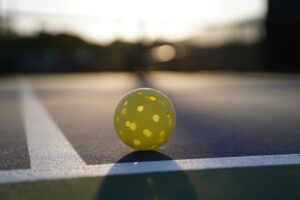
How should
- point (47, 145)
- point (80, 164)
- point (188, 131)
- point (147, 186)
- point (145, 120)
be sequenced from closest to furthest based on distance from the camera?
point (147, 186) → point (80, 164) → point (145, 120) → point (47, 145) → point (188, 131)

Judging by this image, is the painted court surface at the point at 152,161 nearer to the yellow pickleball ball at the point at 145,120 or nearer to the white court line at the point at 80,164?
the white court line at the point at 80,164

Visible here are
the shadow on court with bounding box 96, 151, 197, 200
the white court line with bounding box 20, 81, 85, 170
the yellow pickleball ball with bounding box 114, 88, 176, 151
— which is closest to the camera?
the shadow on court with bounding box 96, 151, 197, 200

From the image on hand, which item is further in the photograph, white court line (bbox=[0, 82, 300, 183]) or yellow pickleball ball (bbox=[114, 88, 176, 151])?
yellow pickleball ball (bbox=[114, 88, 176, 151])

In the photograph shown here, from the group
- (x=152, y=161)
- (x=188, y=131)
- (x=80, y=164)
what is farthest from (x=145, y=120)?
(x=188, y=131)

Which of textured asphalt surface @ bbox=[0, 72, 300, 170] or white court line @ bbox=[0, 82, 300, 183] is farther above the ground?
white court line @ bbox=[0, 82, 300, 183]

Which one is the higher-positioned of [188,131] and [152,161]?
[152,161]

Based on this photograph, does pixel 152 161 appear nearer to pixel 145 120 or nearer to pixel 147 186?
pixel 145 120

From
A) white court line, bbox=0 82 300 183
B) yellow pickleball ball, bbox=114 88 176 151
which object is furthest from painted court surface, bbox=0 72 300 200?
yellow pickleball ball, bbox=114 88 176 151

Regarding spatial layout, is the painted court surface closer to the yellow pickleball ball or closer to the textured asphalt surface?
the textured asphalt surface
